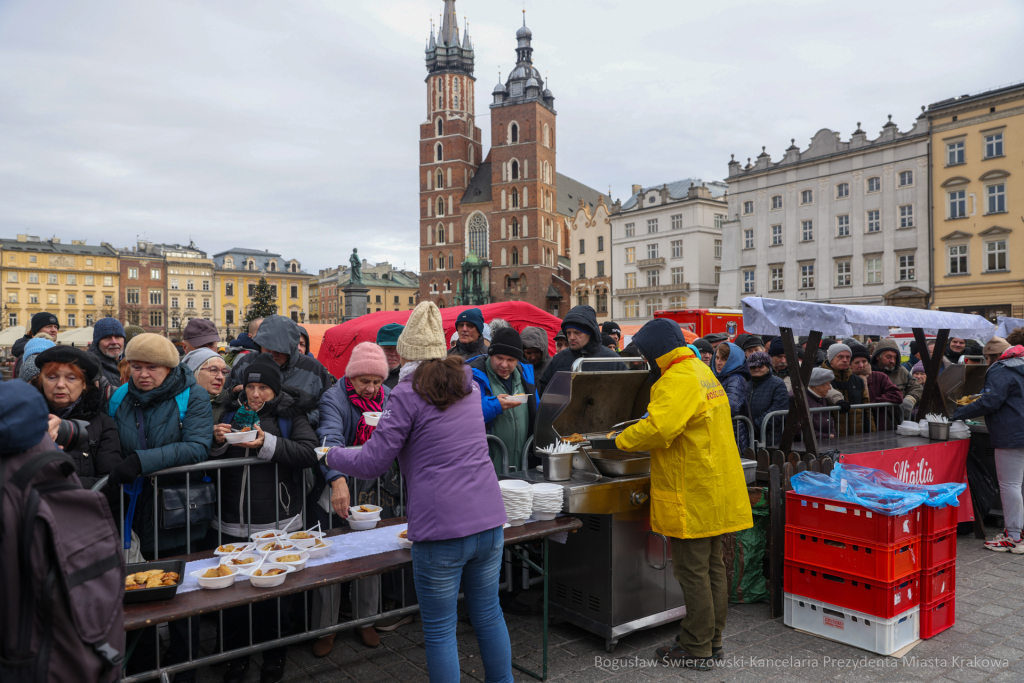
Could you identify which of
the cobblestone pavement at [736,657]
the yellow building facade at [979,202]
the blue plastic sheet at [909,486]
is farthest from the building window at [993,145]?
the blue plastic sheet at [909,486]

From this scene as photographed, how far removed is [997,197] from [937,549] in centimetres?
3962

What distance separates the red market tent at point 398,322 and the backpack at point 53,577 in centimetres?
986

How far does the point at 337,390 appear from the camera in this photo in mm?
4453

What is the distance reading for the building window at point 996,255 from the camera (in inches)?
1378

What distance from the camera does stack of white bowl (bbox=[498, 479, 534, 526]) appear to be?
391cm

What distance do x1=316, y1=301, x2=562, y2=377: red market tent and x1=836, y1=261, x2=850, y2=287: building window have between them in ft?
113

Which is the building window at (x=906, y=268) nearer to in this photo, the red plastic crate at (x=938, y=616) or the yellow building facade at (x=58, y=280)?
Answer: the red plastic crate at (x=938, y=616)

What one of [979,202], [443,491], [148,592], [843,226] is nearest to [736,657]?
[443,491]

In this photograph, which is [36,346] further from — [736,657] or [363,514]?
[736,657]

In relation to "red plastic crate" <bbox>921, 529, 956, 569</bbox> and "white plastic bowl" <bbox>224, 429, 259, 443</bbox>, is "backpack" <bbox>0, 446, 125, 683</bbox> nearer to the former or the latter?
"white plastic bowl" <bbox>224, 429, 259, 443</bbox>

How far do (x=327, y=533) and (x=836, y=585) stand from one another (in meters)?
3.45

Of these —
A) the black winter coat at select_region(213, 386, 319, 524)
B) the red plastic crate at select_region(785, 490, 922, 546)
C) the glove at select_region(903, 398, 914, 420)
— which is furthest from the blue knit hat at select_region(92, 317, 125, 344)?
the glove at select_region(903, 398, 914, 420)

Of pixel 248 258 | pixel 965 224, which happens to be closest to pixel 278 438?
pixel 965 224

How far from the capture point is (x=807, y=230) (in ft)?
143
